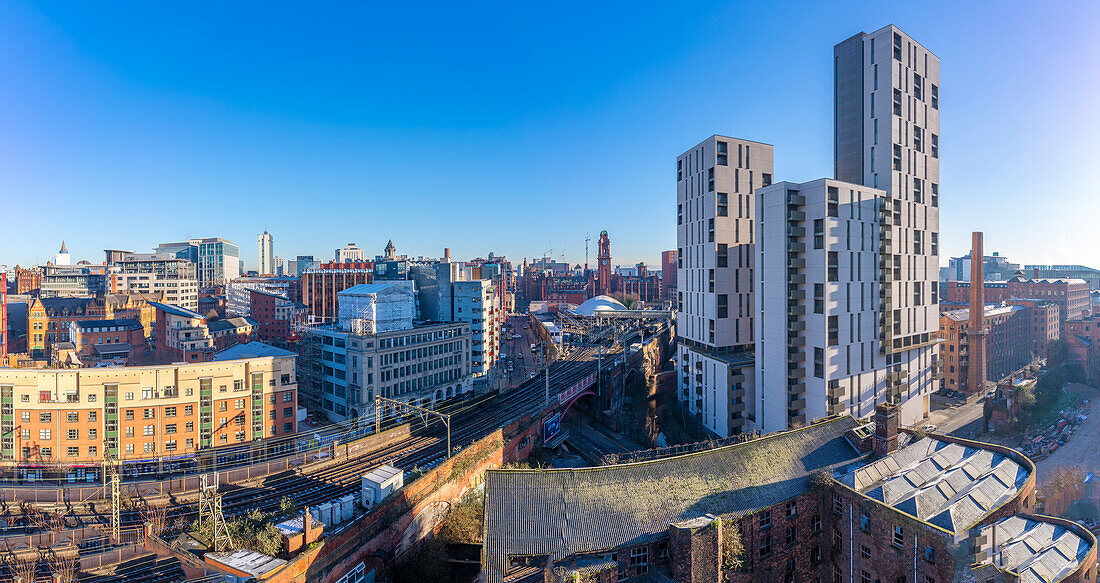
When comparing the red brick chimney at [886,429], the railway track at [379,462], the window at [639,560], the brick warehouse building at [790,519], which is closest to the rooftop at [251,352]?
the railway track at [379,462]

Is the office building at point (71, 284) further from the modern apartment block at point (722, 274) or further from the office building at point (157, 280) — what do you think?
the modern apartment block at point (722, 274)

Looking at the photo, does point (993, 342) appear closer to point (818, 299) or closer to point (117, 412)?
point (818, 299)

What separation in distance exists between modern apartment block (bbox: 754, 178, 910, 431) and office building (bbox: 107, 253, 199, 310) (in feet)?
485

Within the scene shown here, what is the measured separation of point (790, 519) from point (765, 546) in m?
2.15

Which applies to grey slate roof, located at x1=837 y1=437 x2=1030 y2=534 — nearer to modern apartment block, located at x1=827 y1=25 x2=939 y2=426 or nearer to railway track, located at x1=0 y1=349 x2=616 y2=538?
modern apartment block, located at x1=827 y1=25 x2=939 y2=426

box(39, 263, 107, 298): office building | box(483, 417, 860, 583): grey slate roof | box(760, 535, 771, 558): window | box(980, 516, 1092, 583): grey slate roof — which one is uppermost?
box(39, 263, 107, 298): office building

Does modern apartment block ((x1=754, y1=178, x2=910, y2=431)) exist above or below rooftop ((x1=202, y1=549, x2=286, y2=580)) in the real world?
above

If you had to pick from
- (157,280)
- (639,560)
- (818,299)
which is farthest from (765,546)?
(157,280)

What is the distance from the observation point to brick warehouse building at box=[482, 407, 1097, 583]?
23.2 m

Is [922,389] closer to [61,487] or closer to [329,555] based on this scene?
[329,555]

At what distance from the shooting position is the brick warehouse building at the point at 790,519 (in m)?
23.2

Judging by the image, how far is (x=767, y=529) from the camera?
88.6ft

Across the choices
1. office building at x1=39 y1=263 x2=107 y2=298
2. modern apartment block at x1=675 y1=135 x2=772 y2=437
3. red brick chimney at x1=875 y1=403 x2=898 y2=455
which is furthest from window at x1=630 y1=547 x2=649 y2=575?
office building at x1=39 y1=263 x2=107 y2=298

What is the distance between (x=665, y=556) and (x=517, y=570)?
7238 millimetres
